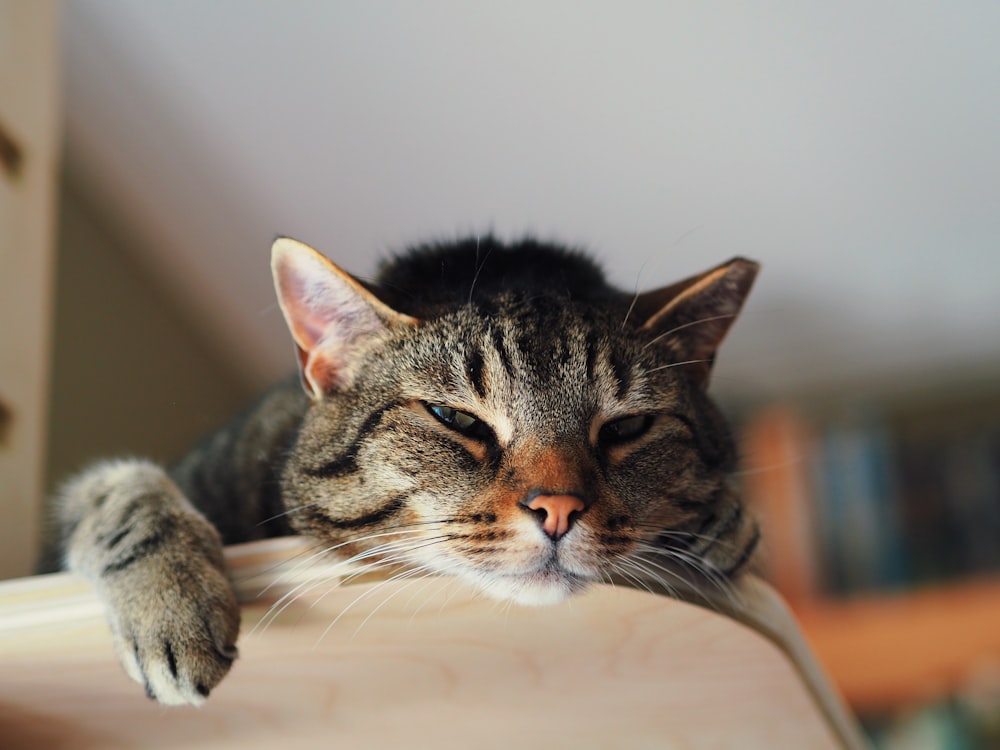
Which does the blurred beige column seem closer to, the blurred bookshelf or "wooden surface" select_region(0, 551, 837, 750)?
"wooden surface" select_region(0, 551, 837, 750)

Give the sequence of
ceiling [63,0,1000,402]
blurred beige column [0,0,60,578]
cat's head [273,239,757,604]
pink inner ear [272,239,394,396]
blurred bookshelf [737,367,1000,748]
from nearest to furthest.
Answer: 1. cat's head [273,239,757,604]
2. pink inner ear [272,239,394,396]
3. blurred beige column [0,0,60,578]
4. ceiling [63,0,1000,402]
5. blurred bookshelf [737,367,1000,748]

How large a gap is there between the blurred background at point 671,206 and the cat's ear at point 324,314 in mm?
593

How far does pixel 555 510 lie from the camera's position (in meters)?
0.76

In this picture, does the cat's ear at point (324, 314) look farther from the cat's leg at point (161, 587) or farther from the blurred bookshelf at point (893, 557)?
the blurred bookshelf at point (893, 557)

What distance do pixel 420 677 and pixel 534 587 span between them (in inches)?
4.5

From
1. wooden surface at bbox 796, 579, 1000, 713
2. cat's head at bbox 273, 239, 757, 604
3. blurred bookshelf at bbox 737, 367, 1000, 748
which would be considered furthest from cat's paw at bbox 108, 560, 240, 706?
wooden surface at bbox 796, 579, 1000, 713

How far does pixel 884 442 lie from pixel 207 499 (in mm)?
1775

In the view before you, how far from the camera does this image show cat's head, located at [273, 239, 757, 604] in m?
0.78

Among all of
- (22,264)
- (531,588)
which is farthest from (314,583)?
(22,264)

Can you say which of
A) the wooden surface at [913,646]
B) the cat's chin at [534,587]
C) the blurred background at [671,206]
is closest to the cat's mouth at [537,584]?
the cat's chin at [534,587]

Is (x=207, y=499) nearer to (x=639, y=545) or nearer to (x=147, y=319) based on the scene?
(x=639, y=545)

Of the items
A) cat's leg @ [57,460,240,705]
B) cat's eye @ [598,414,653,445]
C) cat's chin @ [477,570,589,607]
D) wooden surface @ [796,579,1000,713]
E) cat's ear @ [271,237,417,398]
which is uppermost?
cat's ear @ [271,237,417,398]

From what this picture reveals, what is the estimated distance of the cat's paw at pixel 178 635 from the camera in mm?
677

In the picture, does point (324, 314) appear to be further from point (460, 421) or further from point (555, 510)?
point (555, 510)
